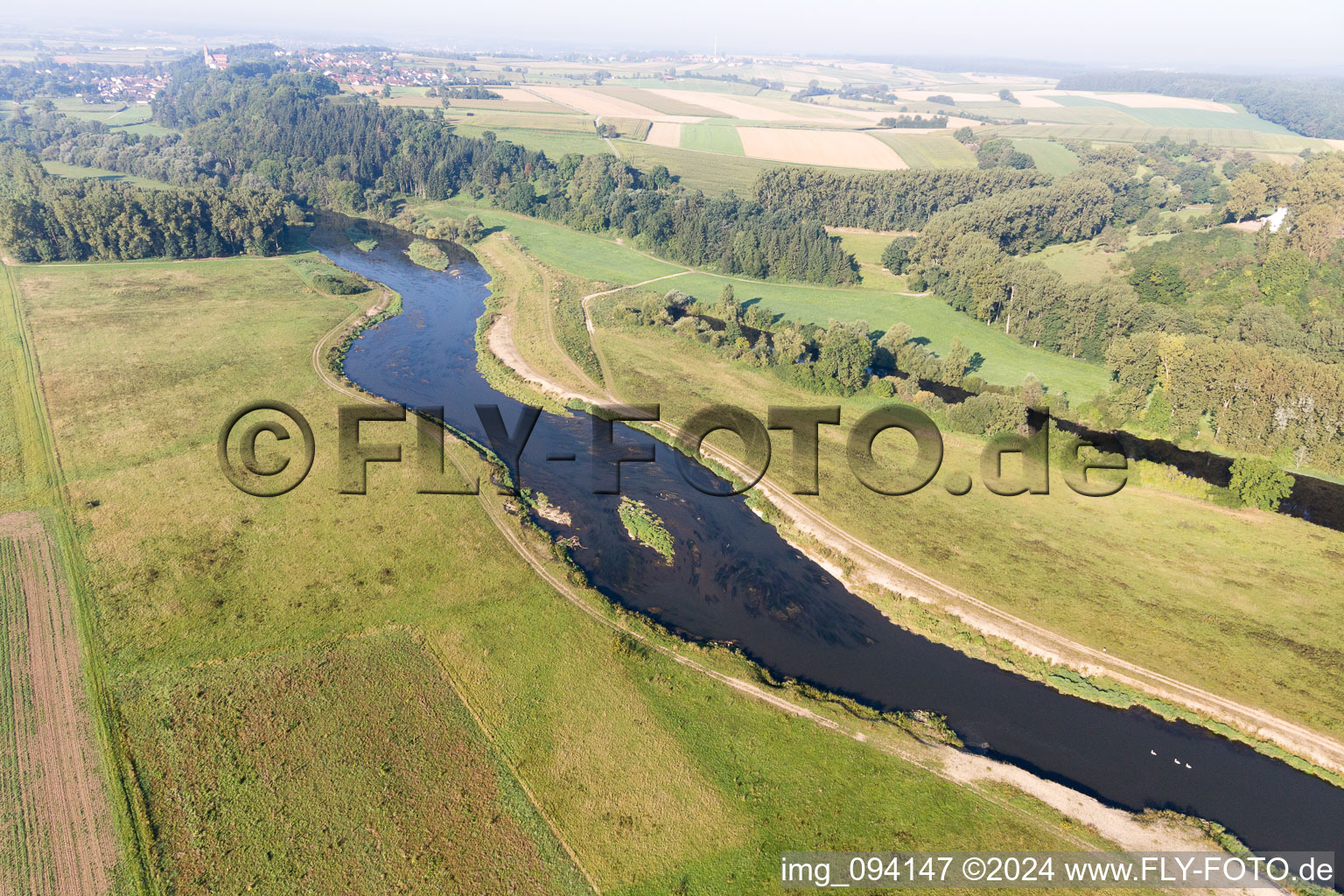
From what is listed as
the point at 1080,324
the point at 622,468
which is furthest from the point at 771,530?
the point at 1080,324

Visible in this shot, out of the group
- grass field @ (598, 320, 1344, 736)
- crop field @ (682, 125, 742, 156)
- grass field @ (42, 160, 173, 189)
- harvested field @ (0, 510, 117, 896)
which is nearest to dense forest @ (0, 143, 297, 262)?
grass field @ (42, 160, 173, 189)

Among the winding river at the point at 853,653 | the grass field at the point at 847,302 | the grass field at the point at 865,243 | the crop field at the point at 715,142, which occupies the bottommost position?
the winding river at the point at 853,653

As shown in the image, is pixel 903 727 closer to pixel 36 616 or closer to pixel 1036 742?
pixel 1036 742

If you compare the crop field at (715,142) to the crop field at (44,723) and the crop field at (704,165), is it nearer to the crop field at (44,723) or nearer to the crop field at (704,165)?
the crop field at (704,165)

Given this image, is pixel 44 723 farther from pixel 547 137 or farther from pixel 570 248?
pixel 547 137

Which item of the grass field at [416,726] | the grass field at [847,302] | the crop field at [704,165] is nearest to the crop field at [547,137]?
the crop field at [704,165]

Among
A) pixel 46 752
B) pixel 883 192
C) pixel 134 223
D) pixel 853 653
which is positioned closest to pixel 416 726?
pixel 46 752
